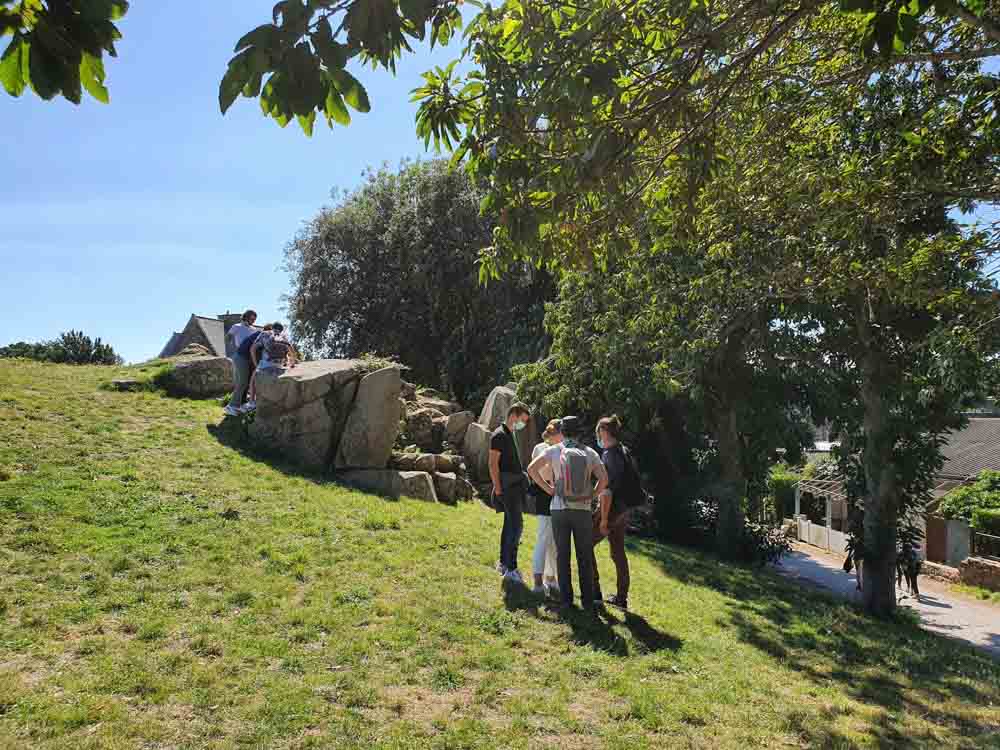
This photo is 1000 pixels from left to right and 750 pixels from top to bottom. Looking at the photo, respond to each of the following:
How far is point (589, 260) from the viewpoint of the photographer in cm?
663

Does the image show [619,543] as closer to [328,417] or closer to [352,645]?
[352,645]

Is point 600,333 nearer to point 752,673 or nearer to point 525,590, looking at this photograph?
point 525,590

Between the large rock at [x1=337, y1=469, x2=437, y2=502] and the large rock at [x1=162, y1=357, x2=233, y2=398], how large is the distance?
5536mm

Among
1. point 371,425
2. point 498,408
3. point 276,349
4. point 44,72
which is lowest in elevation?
point 371,425

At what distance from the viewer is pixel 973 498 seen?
23.5m

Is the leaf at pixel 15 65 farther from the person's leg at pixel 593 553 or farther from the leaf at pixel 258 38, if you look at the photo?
the person's leg at pixel 593 553

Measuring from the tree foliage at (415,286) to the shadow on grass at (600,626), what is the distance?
753 inches

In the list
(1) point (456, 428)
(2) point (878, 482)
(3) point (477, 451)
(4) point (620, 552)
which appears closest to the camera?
(4) point (620, 552)

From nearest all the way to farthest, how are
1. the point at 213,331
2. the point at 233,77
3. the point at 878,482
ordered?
the point at 233,77 → the point at 878,482 → the point at 213,331

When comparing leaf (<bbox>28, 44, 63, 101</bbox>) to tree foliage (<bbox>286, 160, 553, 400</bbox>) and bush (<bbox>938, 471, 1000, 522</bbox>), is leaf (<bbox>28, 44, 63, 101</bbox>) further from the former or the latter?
bush (<bbox>938, 471, 1000, 522</bbox>)

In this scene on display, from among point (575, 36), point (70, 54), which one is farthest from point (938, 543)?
A: point (70, 54)

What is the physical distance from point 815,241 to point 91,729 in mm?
9318

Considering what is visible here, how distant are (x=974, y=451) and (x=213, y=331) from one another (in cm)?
4267

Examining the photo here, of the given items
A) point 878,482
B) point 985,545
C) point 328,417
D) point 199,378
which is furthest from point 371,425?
point 985,545
